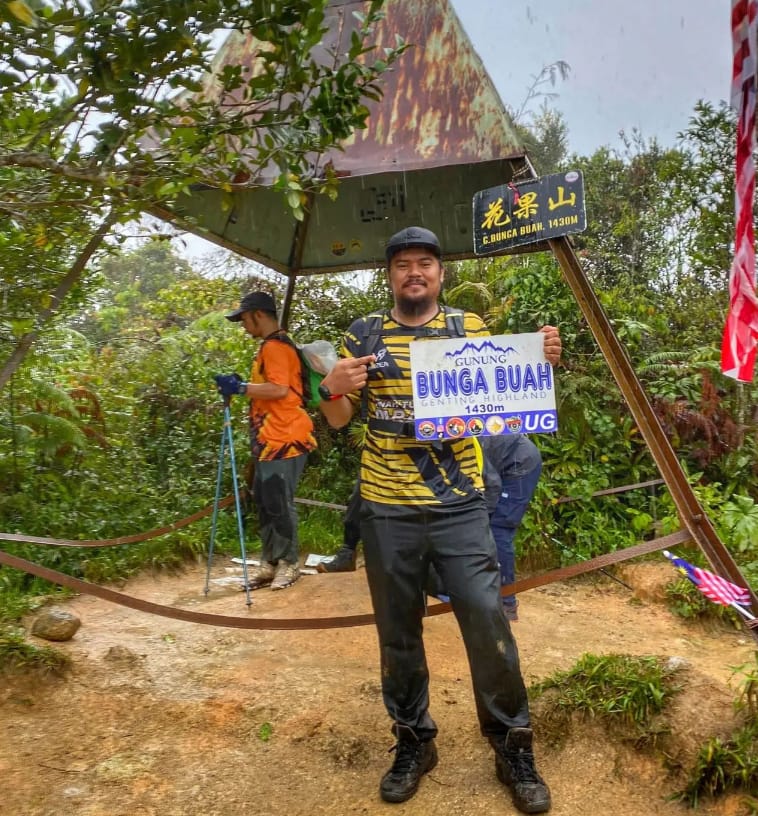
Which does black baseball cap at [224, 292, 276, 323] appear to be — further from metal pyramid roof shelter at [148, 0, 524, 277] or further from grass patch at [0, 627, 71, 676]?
grass patch at [0, 627, 71, 676]

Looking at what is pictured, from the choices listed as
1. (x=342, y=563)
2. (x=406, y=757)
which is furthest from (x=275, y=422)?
(x=406, y=757)

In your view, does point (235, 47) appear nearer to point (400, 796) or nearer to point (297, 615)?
point (297, 615)

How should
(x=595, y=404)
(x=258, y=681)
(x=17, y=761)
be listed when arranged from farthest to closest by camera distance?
(x=595, y=404)
(x=258, y=681)
(x=17, y=761)

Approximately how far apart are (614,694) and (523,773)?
2.34ft

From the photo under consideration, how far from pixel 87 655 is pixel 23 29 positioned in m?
3.32

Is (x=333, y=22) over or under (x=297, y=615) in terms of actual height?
over

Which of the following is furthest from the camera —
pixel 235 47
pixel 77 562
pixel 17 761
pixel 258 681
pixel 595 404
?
pixel 595 404

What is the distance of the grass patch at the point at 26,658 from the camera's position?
12.3ft

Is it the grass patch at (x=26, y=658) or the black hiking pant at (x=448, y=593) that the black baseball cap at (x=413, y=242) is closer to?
the black hiking pant at (x=448, y=593)

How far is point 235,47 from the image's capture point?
14.8 feet

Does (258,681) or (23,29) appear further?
(258,681)

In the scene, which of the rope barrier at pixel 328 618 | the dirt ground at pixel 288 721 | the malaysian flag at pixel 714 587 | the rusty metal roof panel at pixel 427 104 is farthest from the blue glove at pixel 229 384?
the malaysian flag at pixel 714 587

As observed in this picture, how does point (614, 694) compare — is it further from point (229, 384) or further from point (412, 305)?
point (229, 384)

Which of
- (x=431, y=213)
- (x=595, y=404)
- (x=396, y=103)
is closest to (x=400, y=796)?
(x=396, y=103)
